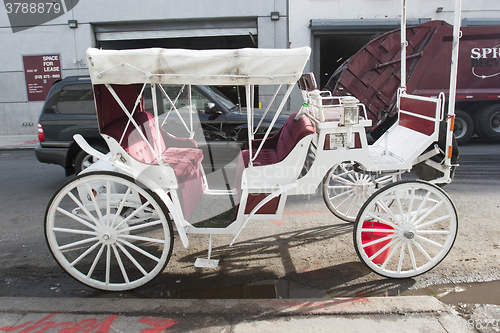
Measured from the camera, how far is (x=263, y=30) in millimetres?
12500

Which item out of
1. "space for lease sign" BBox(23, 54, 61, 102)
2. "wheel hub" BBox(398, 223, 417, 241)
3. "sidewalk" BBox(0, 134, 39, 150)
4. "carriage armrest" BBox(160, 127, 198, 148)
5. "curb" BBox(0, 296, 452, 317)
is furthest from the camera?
"space for lease sign" BBox(23, 54, 61, 102)

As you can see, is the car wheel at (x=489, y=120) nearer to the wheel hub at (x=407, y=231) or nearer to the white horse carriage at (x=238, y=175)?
the white horse carriage at (x=238, y=175)

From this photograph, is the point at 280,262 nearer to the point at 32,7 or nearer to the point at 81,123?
the point at 81,123

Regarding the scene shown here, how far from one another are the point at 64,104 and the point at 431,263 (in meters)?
5.74

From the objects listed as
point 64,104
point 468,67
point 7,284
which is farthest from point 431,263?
point 468,67

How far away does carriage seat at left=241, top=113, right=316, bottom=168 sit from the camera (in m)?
3.37

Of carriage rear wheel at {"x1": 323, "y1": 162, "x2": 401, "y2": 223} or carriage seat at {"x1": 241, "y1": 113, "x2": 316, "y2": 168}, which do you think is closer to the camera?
carriage seat at {"x1": 241, "y1": 113, "x2": 316, "y2": 168}

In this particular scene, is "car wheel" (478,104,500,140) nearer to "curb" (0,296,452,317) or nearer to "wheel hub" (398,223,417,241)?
"wheel hub" (398,223,417,241)

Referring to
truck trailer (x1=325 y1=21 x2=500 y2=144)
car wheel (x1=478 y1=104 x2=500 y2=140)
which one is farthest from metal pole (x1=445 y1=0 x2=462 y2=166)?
car wheel (x1=478 y1=104 x2=500 y2=140)

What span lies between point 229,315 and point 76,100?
15.6 feet

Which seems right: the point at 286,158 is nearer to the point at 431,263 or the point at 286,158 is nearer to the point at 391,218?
the point at 391,218

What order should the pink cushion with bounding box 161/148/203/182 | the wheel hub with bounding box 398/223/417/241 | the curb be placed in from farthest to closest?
the pink cushion with bounding box 161/148/203/182
the wheel hub with bounding box 398/223/417/241
the curb

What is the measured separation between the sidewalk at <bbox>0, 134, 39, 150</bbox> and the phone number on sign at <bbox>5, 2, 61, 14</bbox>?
4.21 meters

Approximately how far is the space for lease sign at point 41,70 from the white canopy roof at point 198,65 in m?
11.4
